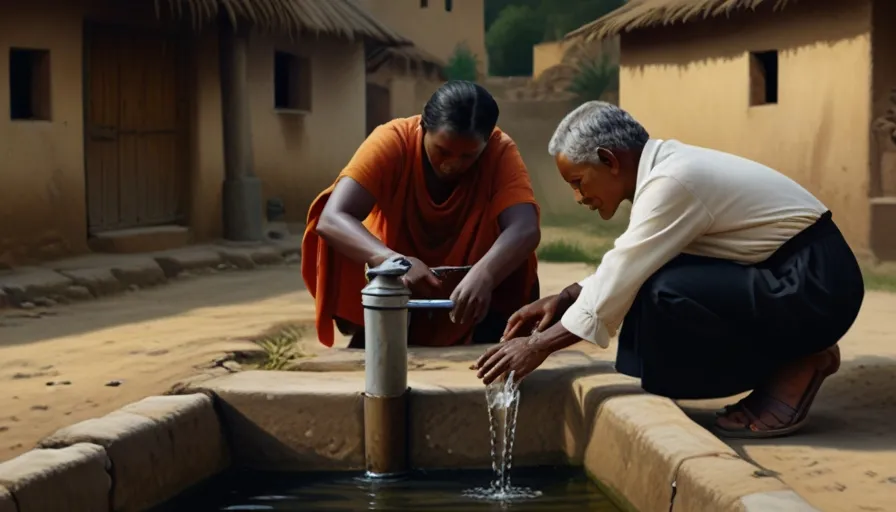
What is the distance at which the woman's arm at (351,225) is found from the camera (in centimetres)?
410

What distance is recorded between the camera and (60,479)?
9.20 ft

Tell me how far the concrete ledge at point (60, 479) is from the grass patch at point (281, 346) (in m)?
1.60

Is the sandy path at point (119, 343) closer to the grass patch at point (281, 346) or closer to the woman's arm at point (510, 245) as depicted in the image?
the grass patch at point (281, 346)

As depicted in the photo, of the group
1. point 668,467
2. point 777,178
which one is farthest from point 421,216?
point 668,467

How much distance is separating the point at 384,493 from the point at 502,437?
0.42m

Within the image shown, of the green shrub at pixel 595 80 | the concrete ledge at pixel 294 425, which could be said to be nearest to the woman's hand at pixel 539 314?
the concrete ledge at pixel 294 425

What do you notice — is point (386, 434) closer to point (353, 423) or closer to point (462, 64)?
point (353, 423)

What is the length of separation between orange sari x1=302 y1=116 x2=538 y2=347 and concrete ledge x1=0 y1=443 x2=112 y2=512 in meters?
1.53

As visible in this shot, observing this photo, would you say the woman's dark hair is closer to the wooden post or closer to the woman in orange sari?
the woman in orange sari

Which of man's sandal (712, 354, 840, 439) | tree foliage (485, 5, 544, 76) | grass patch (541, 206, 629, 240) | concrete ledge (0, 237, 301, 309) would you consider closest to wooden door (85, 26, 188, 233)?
concrete ledge (0, 237, 301, 309)

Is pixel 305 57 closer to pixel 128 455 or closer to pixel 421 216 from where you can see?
pixel 421 216

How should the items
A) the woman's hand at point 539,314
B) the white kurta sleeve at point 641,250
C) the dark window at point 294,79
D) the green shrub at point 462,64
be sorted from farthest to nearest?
the green shrub at point 462,64, the dark window at point 294,79, the woman's hand at point 539,314, the white kurta sleeve at point 641,250

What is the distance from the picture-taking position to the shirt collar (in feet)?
11.0

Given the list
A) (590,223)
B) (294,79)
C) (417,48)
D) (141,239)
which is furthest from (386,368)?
(417,48)
